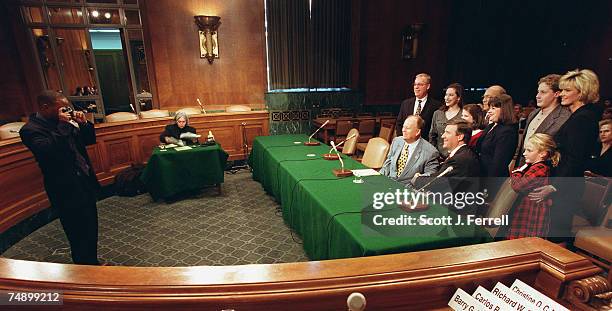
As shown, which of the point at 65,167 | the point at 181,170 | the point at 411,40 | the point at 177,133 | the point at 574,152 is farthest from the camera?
the point at 411,40

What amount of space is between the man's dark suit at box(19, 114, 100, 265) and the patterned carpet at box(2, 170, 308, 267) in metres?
0.45

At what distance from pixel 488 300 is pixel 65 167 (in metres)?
2.77

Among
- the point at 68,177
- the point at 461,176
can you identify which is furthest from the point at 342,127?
the point at 68,177

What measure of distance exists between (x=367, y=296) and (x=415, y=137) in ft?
7.37

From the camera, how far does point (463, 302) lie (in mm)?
807

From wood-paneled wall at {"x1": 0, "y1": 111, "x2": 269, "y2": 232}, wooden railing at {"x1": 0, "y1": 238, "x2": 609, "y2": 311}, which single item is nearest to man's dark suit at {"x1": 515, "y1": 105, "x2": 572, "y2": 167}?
wooden railing at {"x1": 0, "y1": 238, "x2": 609, "y2": 311}

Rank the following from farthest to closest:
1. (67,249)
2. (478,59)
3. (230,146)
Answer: (478,59), (230,146), (67,249)

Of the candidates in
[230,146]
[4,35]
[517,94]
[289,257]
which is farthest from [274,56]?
[517,94]

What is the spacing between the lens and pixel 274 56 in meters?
7.15

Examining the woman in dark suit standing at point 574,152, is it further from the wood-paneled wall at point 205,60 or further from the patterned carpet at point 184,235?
the wood-paneled wall at point 205,60

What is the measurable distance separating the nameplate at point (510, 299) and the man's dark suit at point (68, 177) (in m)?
2.76

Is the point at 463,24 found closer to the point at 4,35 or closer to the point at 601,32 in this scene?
the point at 601,32

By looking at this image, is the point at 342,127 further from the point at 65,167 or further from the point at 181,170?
the point at 65,167

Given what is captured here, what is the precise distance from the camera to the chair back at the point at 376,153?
3613mm
